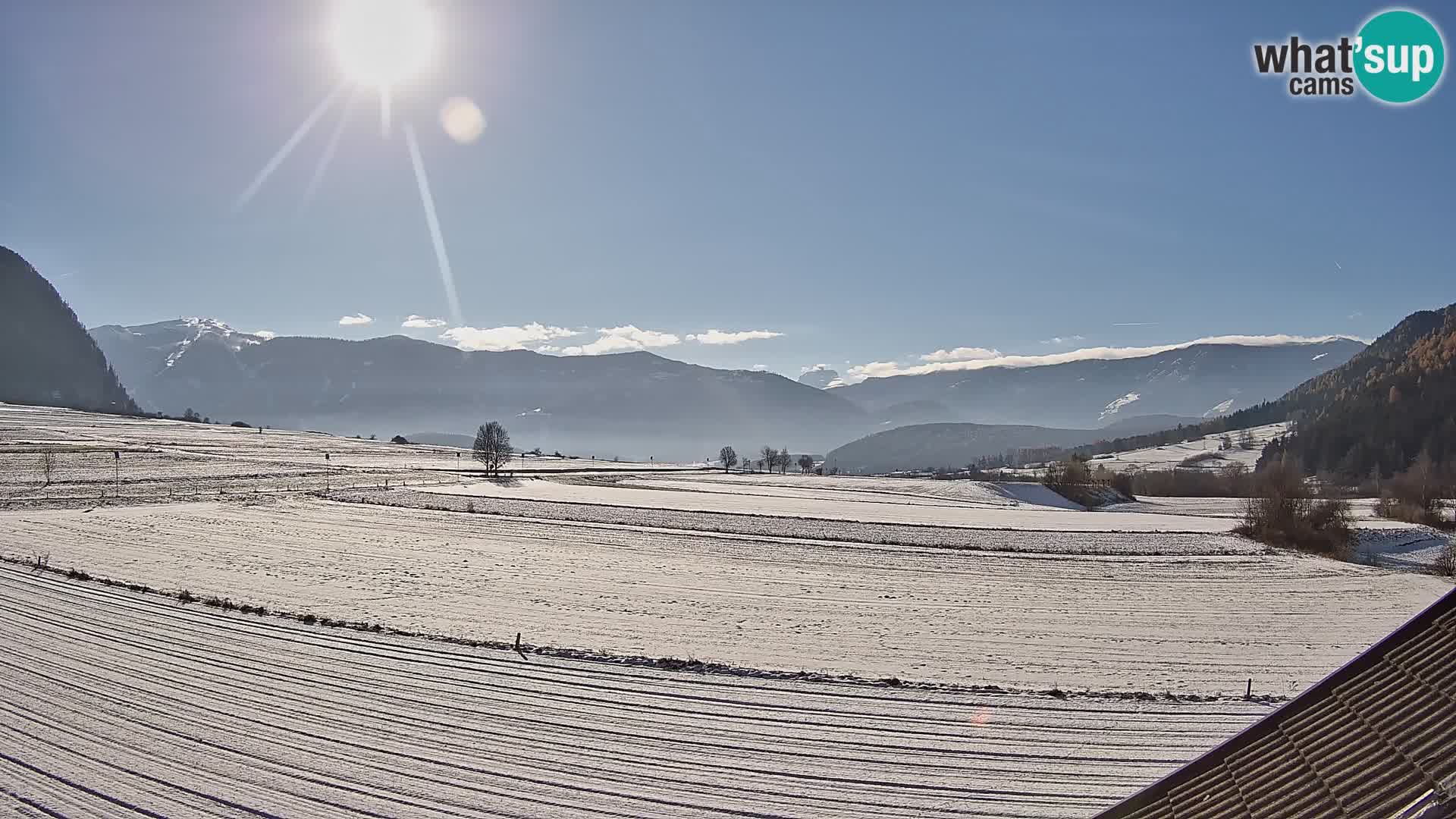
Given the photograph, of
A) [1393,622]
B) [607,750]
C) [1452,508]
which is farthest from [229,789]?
[1452,508]

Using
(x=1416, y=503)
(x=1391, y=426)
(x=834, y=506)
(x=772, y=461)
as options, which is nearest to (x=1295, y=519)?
(x=1416, y=503)

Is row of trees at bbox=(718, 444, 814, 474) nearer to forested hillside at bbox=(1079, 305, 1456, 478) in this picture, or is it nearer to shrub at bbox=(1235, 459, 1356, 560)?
forested hillside at bbox=(1079, 305, 1456, 478)

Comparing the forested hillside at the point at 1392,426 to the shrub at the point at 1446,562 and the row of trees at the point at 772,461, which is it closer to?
the row of trees at the point at 772,461

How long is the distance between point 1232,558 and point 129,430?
157895 millimetres

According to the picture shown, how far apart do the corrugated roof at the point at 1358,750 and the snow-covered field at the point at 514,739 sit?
790cm

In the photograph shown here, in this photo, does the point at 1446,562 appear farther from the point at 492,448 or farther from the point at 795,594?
the point at 492,448

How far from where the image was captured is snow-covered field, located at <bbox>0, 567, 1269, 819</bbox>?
12141mm

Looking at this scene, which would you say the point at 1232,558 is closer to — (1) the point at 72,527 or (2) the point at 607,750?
(2) the point at 607,750

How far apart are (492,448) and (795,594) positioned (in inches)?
3198

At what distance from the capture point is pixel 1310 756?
15.0ft

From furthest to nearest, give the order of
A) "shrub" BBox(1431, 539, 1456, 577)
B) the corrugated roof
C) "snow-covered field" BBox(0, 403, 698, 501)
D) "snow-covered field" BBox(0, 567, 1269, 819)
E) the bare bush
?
1. "snow-covered field" BBox(0, 403, 698, 501)
2. the bare bush
3. "shrub" BBox(1431, 539, 1456, 577)
4. "snow-covered field" BBox(0, 567, 1269, 819)
5. the corrugated roof

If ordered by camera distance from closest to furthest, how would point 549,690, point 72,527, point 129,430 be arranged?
point 549,690 → point 72,527 → point 129,430

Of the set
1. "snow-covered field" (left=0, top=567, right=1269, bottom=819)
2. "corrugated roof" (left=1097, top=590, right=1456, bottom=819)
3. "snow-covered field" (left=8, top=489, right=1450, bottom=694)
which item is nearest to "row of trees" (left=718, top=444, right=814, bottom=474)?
"snow-covered field" (left=8, top=489, right=1450, bottom=694)

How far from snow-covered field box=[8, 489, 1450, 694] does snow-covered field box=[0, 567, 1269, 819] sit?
284 centimetres
